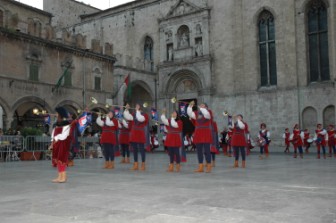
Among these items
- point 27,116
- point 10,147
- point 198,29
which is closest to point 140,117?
point 10,147

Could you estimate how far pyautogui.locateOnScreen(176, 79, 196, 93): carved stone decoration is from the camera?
123 ft

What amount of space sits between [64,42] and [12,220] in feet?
83.7

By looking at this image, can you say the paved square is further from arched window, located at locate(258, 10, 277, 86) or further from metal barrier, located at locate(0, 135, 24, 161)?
arched window, located at locate(258, 10, 277, 86)

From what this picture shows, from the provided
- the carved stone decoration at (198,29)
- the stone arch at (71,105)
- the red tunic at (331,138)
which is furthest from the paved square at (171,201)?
the carved stone decoration at (198,29)

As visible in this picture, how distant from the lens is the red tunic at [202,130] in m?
12.1

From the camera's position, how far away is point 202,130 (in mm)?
12188

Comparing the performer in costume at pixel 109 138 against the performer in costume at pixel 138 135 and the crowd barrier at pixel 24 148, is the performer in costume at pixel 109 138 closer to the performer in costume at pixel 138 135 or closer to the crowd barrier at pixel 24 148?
the performer in costume at pixel 138 135

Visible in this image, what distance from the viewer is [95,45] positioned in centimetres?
3172

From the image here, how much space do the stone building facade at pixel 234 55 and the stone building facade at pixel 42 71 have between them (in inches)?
57.2

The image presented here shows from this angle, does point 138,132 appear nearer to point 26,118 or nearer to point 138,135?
point 138,135

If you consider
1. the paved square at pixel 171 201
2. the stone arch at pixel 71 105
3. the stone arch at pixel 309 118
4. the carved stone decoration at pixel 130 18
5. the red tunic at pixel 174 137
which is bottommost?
the paved square at pixel 171 201

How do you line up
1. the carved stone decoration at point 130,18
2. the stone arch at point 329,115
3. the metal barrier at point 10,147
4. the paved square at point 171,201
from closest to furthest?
the paved square at point 171,201, the metal barrier at point 10,147, the stone arch at point 329,115, the carved stone decoration at point 130,18

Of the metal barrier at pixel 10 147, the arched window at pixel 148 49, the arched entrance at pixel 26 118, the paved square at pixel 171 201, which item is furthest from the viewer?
the arched window at pixel 148 49

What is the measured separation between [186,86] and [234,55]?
234 inches
